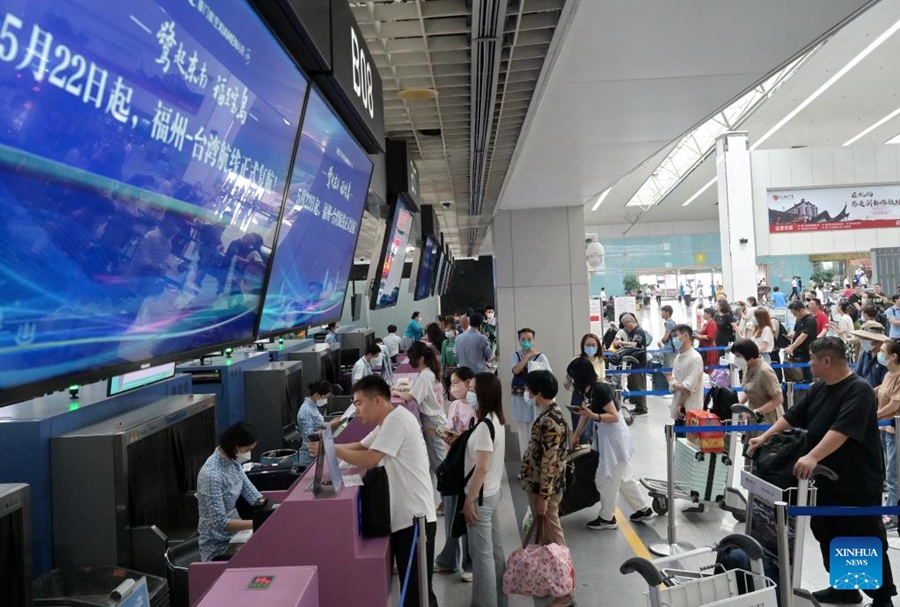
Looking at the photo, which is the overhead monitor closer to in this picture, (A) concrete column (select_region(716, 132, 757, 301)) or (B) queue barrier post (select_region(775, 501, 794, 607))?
(B) queue barrier post (select_region(775, 501, 794, 607))

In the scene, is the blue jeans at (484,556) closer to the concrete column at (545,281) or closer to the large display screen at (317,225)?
the large display screen at (317,225)

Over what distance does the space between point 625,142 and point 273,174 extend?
4711mm

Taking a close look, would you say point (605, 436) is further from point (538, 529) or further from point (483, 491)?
point (483, 491)

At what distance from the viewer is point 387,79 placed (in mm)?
4988

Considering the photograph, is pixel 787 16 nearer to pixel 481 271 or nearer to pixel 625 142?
pixel 625 142

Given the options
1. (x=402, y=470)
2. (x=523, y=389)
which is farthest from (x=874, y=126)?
(x=402, y=470)

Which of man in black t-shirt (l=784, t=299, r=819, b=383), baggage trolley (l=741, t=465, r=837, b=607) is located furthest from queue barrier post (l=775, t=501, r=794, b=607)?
man in black t-shirt (l=784, t=299, r=819, b=383)

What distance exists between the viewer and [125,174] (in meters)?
1.57

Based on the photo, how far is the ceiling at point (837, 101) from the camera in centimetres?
1481

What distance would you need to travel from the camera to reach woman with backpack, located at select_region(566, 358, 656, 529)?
6.05 m

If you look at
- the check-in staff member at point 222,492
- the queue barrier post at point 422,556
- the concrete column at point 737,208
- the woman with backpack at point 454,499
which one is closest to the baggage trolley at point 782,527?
the queue barrier post at point 422,556

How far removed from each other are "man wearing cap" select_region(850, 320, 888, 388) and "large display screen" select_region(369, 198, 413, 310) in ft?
18.2

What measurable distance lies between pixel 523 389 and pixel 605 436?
2225 mm

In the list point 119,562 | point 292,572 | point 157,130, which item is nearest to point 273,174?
point 157,130
